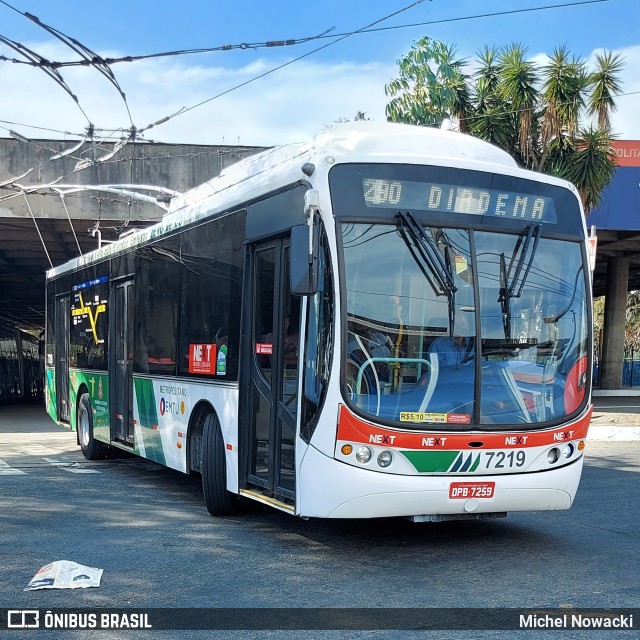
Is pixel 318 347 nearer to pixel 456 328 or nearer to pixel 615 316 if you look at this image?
pixel 456 328

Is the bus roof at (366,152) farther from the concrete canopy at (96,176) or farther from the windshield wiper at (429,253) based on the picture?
the concrete canopy at (96,176)

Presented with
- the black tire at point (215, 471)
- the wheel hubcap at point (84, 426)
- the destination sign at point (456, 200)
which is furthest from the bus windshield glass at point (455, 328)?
the wheel hubcap at point (84, 426)

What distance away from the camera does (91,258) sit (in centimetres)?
1434

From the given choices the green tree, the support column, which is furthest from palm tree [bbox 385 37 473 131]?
the support column

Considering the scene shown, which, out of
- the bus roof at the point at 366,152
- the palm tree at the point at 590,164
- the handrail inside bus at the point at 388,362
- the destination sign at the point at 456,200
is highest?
the palm tree at the point at 590,164

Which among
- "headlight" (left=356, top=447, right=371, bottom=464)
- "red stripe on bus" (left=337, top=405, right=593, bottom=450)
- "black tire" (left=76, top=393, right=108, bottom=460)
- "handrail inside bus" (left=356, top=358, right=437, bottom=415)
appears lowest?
"black tire" (left=76, top=393, right=108, bottom=460)

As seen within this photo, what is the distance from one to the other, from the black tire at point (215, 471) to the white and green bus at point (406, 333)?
0.20m

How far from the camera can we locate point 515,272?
741 cm

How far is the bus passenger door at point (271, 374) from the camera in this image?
759 centimetres

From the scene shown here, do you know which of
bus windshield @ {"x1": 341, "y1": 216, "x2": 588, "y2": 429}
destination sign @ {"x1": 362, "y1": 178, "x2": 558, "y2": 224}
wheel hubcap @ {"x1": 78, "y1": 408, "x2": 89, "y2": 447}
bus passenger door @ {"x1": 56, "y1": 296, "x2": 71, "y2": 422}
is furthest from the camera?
bus passenger door @ {"x1": 56, "y1": 296, "x2": 71, "y2": 422}

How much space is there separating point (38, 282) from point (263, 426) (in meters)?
30.9

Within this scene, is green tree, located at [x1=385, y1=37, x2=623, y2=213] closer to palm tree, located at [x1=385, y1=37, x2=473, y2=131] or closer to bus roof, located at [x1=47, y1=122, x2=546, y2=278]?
palm tree, located at [x1=385, y1=37, x2=473, y2=131]

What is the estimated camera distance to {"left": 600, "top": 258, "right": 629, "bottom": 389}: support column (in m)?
32.2

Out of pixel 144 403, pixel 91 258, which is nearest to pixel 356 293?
pixel 144 403
